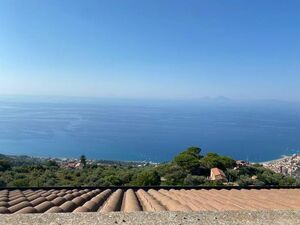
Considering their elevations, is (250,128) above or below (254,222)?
below

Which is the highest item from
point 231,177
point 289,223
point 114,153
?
point 289,223

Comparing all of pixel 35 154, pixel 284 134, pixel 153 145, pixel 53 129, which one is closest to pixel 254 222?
pixel 35 154

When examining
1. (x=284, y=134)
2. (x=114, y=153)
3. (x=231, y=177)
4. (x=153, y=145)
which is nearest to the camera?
(x=231, y=177)

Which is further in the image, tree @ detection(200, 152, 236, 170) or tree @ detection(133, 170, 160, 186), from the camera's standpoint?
tree @ detection(200, 152, 236, 170)

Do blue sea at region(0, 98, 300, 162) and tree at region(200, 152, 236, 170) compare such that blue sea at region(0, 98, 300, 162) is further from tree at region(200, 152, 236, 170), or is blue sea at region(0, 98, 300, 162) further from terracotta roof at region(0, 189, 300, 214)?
terracotta roof at region(0, 189, 300, 214)

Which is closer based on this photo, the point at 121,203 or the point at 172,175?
the point at 121,203

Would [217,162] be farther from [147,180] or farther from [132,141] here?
[132,141]

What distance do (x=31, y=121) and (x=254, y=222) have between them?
148747 millimetres

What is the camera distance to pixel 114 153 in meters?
97.5

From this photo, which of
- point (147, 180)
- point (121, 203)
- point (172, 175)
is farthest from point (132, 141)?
point (121, 203)

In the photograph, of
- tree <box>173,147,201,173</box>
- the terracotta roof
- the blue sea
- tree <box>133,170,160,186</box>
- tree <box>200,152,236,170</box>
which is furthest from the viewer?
the blue sea

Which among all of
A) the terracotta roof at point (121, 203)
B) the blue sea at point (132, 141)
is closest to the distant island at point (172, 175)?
the terracotta roof at point (121, 203)

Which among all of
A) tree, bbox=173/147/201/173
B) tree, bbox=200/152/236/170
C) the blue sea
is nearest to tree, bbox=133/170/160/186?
tree, bbox=173/147/201/173

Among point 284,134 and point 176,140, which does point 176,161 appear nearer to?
point 176,140
